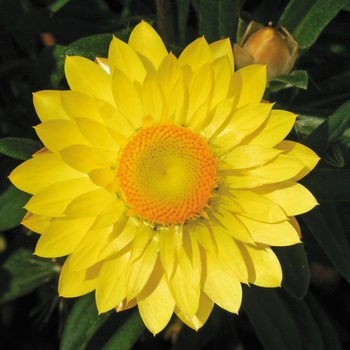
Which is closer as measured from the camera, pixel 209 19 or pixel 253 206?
pixel 253 206

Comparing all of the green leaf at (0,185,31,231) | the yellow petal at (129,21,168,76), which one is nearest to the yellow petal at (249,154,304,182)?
the yellow petal at (129,21,168,76)

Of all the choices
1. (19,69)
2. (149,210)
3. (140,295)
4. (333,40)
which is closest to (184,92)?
(149,210)

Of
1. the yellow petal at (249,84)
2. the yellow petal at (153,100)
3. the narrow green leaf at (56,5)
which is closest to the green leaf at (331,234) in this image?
the yellow petal at (249,84)

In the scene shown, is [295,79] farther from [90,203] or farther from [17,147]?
[17,147]

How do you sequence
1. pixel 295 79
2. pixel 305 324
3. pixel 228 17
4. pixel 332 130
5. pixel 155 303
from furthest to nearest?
pixel 305 324, pixel 228 17, pixel 332 130, pixel 295 79, pixel 155 303

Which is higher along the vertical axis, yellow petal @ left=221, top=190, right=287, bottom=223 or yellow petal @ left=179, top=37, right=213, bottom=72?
yellow petal @ left=179, top=37, right=213, bottom=72

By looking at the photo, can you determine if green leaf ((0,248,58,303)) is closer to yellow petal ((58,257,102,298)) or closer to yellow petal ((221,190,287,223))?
yellow petal ((58,257,102,298))

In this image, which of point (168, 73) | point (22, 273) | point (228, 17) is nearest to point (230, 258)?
point (168, 73)
